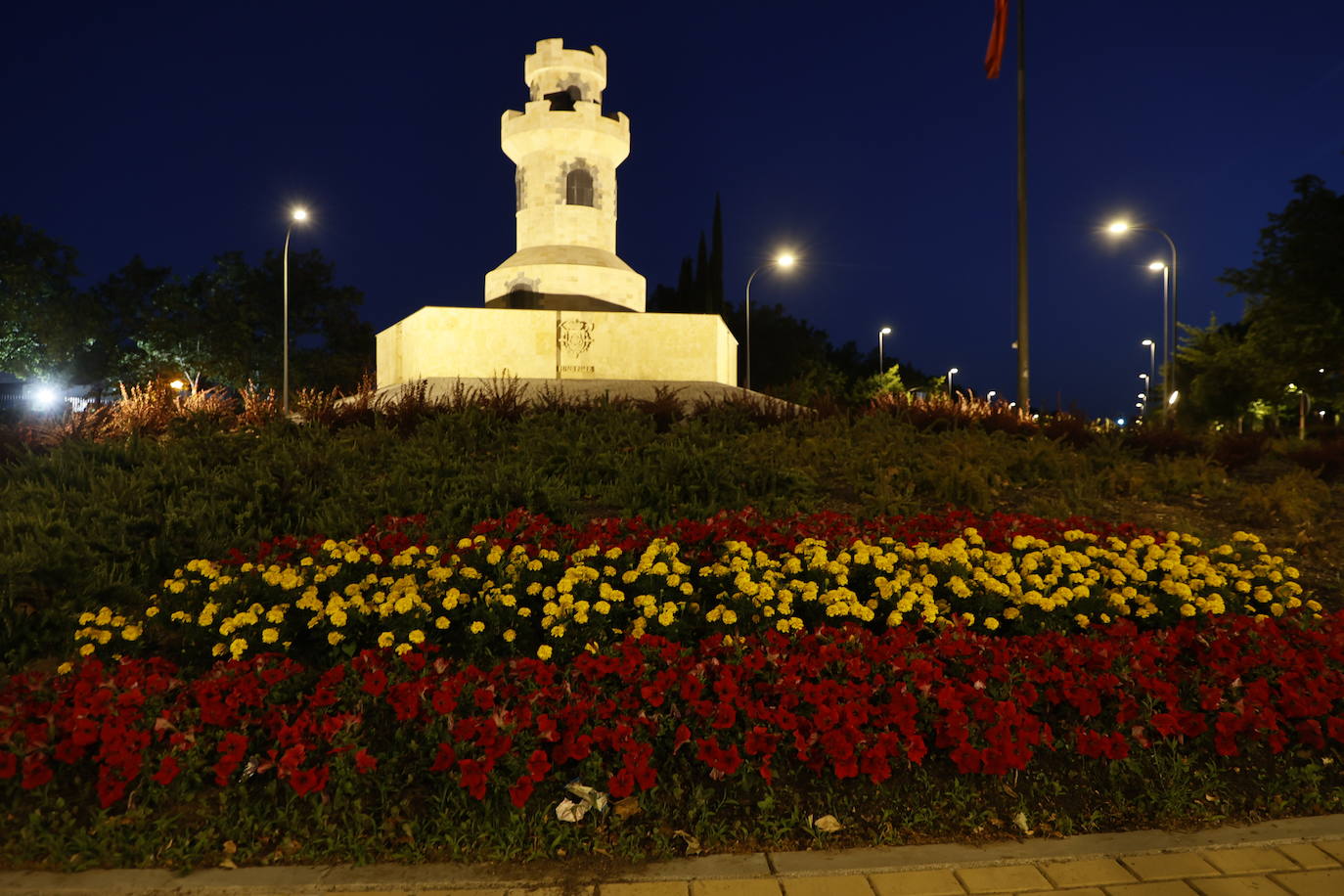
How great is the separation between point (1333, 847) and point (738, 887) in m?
2.27

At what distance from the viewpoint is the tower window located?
22.5 m

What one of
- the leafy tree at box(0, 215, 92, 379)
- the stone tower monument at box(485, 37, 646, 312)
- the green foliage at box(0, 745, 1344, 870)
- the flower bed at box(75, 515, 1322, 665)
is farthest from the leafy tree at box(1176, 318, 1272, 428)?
the leafy tree at box(0, 215, 92, 379)

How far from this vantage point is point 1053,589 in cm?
495

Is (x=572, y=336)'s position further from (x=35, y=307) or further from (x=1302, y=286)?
(x=35, y=307)

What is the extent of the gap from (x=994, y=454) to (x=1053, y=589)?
415 cm

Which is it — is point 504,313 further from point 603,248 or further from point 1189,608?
point 1189,608

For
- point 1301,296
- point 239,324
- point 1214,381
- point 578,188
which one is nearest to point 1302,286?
point 1301,296

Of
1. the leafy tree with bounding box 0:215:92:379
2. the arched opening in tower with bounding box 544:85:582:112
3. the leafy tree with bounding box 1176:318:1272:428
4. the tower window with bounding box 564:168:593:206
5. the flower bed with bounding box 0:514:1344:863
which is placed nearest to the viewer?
the flower bed with bounding box 0:514:1344:863

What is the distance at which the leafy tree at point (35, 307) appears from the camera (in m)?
37.4

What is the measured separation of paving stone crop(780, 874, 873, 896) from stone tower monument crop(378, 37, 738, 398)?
49.4 feet

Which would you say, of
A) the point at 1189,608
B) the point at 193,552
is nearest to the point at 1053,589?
the point at 1189,608

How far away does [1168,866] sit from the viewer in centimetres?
310

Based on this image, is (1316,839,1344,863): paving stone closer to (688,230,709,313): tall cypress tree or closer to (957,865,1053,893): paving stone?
(957,865,1053,893): paving stone

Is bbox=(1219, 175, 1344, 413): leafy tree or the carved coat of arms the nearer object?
the carved coat of arms
